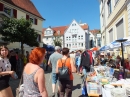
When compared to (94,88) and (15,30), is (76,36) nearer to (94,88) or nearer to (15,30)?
(15,30)

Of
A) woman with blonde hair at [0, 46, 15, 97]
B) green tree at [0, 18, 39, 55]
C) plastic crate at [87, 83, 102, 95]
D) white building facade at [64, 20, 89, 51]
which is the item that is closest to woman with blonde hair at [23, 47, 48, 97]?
woman with blonde hair at [0, 46, 15, 97]

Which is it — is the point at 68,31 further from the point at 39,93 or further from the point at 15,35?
the point at 39,93

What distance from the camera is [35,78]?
242cm

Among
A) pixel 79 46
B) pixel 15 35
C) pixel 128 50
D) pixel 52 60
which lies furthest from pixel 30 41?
pixel 79 46

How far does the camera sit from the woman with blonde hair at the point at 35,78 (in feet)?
7.80

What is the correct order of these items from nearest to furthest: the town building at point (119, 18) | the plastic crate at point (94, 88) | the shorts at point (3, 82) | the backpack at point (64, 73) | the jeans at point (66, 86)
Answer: the shorts at point (3, 82)
the backpack at point (64, 73)
the jeans at point (66, 86)
the plastic crate at point (94, 88)
the town building at point (119, 18)

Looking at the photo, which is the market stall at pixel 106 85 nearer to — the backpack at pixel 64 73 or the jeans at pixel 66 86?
the jeans at pixel 66 86

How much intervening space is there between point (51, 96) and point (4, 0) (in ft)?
60.7

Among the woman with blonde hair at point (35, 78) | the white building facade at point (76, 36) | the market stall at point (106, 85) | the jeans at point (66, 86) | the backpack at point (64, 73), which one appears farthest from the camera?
the white building facade at point (76, 36)

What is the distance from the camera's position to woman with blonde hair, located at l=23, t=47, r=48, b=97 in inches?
93.6

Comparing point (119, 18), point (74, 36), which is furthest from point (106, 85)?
point (74, 36)

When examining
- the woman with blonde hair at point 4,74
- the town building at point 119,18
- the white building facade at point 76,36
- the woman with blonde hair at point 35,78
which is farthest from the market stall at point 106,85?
the white building facade at point 76,36

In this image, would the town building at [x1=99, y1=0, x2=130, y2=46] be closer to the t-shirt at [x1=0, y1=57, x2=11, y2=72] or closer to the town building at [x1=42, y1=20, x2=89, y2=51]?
the t-shirt at [x1=0, y1=57, x2=11, y2=72]

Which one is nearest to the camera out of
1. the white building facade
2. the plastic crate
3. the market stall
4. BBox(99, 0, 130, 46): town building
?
the market stall
